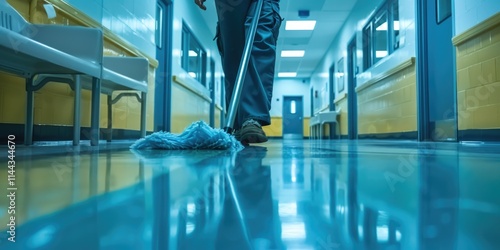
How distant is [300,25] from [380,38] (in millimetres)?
2105

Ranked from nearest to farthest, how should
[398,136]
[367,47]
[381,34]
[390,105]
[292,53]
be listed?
[398,136], [390,105], [381,34], [367,47], [292,53]

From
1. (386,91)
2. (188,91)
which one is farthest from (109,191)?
(188,91)

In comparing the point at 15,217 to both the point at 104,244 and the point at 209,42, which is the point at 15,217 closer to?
the point at 104,244

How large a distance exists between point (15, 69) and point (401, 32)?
3615 millimetres

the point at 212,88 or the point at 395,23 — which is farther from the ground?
the point at 395,23

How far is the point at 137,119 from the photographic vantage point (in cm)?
340

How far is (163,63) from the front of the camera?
13.8 ft

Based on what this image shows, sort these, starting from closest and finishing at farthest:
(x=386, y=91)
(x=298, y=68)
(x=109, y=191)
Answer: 1. (x=109, y=191)
2. (x=386, y=91)
3. (x=298, y=68)

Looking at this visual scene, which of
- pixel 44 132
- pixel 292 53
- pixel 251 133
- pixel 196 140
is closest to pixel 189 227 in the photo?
pixel 196 140

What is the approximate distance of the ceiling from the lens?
5.58 metres

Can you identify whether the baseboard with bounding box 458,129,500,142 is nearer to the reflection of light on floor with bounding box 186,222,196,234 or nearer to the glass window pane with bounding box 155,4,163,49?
the reflection of light on floor with bounding box 186,222,196,234

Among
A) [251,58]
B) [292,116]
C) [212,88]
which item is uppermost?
[212,88]

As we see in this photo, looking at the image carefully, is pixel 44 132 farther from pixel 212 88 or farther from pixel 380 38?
pixel 212 88

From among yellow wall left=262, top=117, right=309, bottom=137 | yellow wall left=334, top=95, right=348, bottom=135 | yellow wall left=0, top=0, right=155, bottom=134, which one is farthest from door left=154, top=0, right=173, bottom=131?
yellow wall left=262, top=117, right=309, bottom=137
